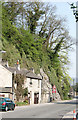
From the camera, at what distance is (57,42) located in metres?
65.8

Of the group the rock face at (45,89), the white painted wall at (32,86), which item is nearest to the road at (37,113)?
the white painted wall at (32,86)

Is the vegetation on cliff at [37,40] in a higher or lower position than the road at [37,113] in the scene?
higher

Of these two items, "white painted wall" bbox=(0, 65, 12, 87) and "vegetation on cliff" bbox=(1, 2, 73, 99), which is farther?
"vegetation on cliff" bbox=(1, 2, 73, 99)

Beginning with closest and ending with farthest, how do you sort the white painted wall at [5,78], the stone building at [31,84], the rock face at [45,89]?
the white painted wall at [5,78] < the stone building at [31,84] < the rock face at [45,89]

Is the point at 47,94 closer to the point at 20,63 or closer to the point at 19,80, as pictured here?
the point at 20,63

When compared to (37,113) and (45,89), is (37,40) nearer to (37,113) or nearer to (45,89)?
(45,89)

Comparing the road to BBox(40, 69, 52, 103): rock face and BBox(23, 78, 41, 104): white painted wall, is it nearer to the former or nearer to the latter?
BBox(23, 78, 41, 104): white painted wall

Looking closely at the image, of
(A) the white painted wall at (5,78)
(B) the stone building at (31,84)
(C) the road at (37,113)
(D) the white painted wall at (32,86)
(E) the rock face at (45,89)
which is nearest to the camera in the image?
(C) the road at (37,113)

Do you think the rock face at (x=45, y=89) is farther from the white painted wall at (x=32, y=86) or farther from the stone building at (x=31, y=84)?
the white painted wall at (x=32, y=86)

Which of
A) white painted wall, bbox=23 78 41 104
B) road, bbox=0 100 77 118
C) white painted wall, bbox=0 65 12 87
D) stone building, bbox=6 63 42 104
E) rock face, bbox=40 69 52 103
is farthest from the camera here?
rock face, bbox=40 69 52 103

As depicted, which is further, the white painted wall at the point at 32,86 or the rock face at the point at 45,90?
the rock face at the point at 45,90

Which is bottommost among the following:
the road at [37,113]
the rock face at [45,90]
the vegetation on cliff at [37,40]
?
the road at [37,113]

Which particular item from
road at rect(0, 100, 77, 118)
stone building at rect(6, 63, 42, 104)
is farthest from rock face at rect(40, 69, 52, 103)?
road at rect(0, 100, 77, 118)

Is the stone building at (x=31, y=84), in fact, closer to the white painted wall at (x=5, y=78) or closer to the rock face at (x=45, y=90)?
the rock face at (x=45, y=90)
